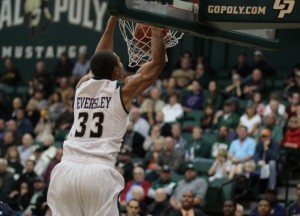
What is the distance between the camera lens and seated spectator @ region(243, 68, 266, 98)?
1961cm

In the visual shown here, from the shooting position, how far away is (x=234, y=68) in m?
21.2

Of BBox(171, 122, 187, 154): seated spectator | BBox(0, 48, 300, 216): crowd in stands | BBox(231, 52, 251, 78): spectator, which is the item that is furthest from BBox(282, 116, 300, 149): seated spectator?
BBox(231, 52, 251, 78): spectator

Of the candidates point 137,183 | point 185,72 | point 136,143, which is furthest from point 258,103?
point 137,183

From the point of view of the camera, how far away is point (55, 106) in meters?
21.7

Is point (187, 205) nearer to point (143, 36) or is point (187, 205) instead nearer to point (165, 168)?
point (165, 168)

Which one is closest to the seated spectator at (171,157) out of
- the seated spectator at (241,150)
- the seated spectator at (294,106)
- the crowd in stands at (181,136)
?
the crowd in stands at (181,136)

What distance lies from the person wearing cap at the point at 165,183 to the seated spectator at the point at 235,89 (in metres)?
3.35

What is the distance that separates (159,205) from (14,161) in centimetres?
433

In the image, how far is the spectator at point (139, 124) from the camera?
19.2 metres

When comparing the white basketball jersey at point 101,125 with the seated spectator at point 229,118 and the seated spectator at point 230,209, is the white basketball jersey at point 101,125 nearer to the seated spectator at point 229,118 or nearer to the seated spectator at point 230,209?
the seated spectator at point 230,209

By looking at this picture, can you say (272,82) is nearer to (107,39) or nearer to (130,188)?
(130,188)

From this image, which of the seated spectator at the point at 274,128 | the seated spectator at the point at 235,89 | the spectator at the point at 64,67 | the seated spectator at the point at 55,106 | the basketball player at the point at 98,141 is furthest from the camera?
the spectator at the point at 64,67

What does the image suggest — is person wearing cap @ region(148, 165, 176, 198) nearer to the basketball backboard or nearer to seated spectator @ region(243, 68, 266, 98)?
seated spectator @ region(243, 68, 266, 98)

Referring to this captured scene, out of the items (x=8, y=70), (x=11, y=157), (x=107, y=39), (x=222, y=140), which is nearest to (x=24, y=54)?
(x=8, y=70)
